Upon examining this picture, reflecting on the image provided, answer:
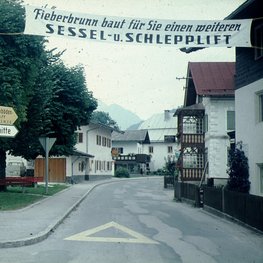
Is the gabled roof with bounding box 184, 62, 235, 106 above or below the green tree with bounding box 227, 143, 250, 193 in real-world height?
above

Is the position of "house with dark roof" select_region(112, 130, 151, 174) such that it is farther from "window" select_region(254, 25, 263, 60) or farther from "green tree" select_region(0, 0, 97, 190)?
"window" select_region(254, 25, 263, 60)

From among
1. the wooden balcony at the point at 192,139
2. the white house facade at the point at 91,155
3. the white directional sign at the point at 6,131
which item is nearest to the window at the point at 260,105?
the white directional sign at the point at 6,131

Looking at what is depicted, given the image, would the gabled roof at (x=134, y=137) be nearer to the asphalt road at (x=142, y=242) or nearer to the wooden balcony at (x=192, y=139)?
the wooden balcony at (x=192, y=139)

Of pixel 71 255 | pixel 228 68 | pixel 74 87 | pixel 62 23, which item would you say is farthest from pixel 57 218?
pixel 228 68

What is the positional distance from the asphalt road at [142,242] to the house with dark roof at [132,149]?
64616 mm

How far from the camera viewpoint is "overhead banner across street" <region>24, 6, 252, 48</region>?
37.1 ft

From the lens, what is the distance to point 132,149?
3445 inches

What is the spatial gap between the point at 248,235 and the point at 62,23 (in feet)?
25.7

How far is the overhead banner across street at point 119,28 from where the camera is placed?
11297 mm

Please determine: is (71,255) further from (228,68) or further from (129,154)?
(129,154)

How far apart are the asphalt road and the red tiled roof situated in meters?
16.4

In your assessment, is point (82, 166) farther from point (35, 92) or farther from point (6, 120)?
point (6, 120)

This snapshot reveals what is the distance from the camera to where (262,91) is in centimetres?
1647

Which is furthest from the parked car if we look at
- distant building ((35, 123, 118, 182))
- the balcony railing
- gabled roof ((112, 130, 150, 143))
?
gabled roof ((112, 130, 150, 143))
